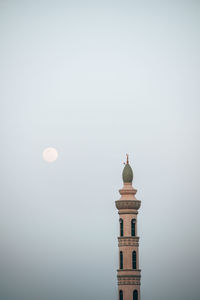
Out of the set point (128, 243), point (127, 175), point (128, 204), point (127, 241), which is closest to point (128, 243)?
point (128, 243)

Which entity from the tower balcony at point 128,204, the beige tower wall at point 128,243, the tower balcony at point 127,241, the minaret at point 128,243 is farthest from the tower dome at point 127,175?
the tower balcony at point 127,241

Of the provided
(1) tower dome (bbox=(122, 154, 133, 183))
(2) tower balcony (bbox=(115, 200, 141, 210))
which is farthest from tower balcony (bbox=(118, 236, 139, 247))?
(1) tower dome (bbox=(122, 154, 133, 183))

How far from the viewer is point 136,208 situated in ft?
427

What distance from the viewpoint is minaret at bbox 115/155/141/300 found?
127 m

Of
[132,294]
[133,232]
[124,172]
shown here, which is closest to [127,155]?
[124,172]

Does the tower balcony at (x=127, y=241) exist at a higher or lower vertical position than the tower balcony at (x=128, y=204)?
lower

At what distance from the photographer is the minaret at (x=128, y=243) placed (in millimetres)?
126875

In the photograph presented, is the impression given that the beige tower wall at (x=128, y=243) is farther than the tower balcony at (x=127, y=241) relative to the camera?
No

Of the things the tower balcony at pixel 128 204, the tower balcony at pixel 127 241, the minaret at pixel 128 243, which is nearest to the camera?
the minaret at pixel 128 243

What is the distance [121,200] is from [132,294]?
1403cm

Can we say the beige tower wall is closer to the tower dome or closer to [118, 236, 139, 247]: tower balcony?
[118, 236, 139, 247]: tower balcony

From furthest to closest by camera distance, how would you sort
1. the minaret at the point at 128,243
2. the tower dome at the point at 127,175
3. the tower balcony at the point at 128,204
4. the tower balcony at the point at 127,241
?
the tower dome at the point at 127,175
the tower balcony at the point at 128,204
the tower balcony at the point at 127,241
the minaret at the point at 128,243

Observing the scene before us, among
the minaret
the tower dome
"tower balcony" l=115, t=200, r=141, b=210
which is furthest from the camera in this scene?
the tower dome

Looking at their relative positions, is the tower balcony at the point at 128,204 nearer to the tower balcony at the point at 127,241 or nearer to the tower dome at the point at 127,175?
the tower dome at the point at 127,175
